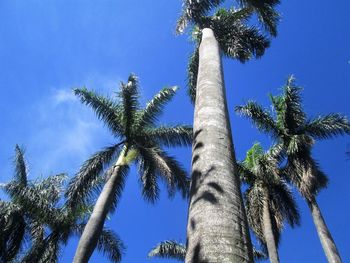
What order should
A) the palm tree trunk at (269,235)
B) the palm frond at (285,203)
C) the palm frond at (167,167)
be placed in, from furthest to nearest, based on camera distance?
the palm frond at (285,203), the palm frond at (167,167), the palm tree trunk at (269,235)

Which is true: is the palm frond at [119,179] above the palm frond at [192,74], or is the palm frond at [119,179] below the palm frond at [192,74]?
below

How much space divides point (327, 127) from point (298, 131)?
59.1 inches

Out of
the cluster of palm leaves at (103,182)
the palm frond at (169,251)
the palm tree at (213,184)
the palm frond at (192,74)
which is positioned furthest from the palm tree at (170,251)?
the palm tree at (213,184)

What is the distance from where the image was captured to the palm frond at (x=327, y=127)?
2167 cm

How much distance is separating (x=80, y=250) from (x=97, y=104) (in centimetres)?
829

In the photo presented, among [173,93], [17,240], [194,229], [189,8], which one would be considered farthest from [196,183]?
[17,240]

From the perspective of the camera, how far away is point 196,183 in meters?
4.62

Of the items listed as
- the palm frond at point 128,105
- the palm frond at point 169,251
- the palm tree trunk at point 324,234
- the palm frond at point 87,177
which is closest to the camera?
the palm tree trunk at point 324,234

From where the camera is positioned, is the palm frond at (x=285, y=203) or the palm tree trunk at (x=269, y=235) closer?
the palm tree trunk at (x=269, y=235)

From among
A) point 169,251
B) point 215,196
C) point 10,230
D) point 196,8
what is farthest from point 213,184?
point 169,251

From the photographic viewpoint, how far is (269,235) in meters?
19.2

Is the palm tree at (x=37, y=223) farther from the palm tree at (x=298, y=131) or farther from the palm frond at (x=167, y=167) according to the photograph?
the palm tree at (x=298, y=131)

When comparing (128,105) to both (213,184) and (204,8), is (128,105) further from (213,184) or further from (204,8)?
(213,184)

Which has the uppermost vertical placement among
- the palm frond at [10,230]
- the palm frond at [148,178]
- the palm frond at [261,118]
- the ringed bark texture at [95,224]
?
the palm frond at [261,118]
